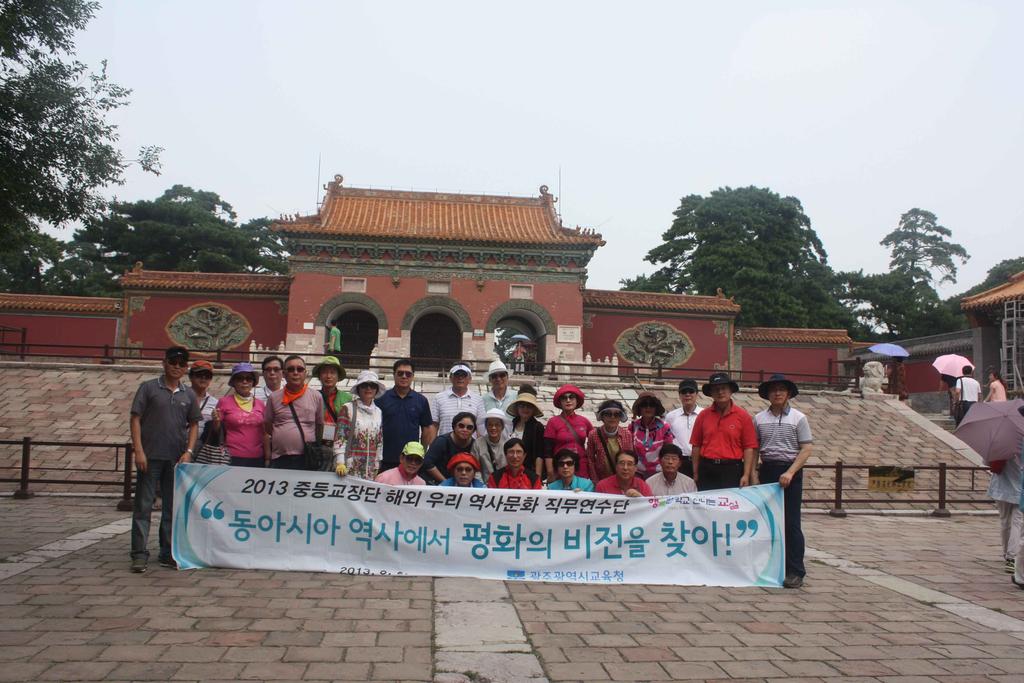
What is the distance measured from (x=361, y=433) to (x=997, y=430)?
518 centimetres

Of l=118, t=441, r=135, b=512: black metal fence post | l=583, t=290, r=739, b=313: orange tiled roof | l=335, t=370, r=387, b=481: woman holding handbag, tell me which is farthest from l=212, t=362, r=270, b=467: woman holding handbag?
l=583, t=290, r=739, b=313: orange tiled roof

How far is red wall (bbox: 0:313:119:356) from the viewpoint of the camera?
870 inches

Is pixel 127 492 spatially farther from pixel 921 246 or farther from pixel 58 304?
pixel 921 246

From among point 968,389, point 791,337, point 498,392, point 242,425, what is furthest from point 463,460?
point 791,337

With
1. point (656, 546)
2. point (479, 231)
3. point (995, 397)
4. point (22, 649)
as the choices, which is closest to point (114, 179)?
point (22, 649)

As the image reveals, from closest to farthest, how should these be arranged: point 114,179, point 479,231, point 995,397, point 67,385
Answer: point 114,179 < point 995,397 < point 67,385 < point 479,231

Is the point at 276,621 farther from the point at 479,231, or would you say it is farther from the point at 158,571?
the point at 479,231

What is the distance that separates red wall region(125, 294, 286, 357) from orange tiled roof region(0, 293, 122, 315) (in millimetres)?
601

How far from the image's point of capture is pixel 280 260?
36594mm

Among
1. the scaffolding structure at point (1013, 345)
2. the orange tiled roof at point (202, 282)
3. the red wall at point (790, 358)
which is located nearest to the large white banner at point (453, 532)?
the scaffolding structure at point (1013, 345)

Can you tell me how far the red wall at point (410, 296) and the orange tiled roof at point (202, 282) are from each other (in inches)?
33.9

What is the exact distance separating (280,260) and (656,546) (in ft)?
110

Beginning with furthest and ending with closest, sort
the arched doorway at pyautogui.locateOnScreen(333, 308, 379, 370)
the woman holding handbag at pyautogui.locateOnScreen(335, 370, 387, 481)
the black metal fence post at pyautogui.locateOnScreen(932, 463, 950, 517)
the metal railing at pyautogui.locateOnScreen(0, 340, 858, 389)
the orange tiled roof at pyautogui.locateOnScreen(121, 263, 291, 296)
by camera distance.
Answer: the arched doorway at pyautogui.locateOnScreen(333, 308, 379, 370), the orange tiled roof at pyautogui.locateOnScreen(121, 263, 291, 296), the metal railing at pyautogui.locateOnScreen(0, 340, 858, 389), the black metal fence post at pyautogui.locateOnScreen(932, 463, 950, 517), the woman holding handbag at pyautogui.locateOnScreen(335, 370, 387, 481)

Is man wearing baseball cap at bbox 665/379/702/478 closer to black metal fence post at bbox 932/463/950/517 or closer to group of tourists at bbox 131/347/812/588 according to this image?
group of tourists at bbox 131/347/812/588
